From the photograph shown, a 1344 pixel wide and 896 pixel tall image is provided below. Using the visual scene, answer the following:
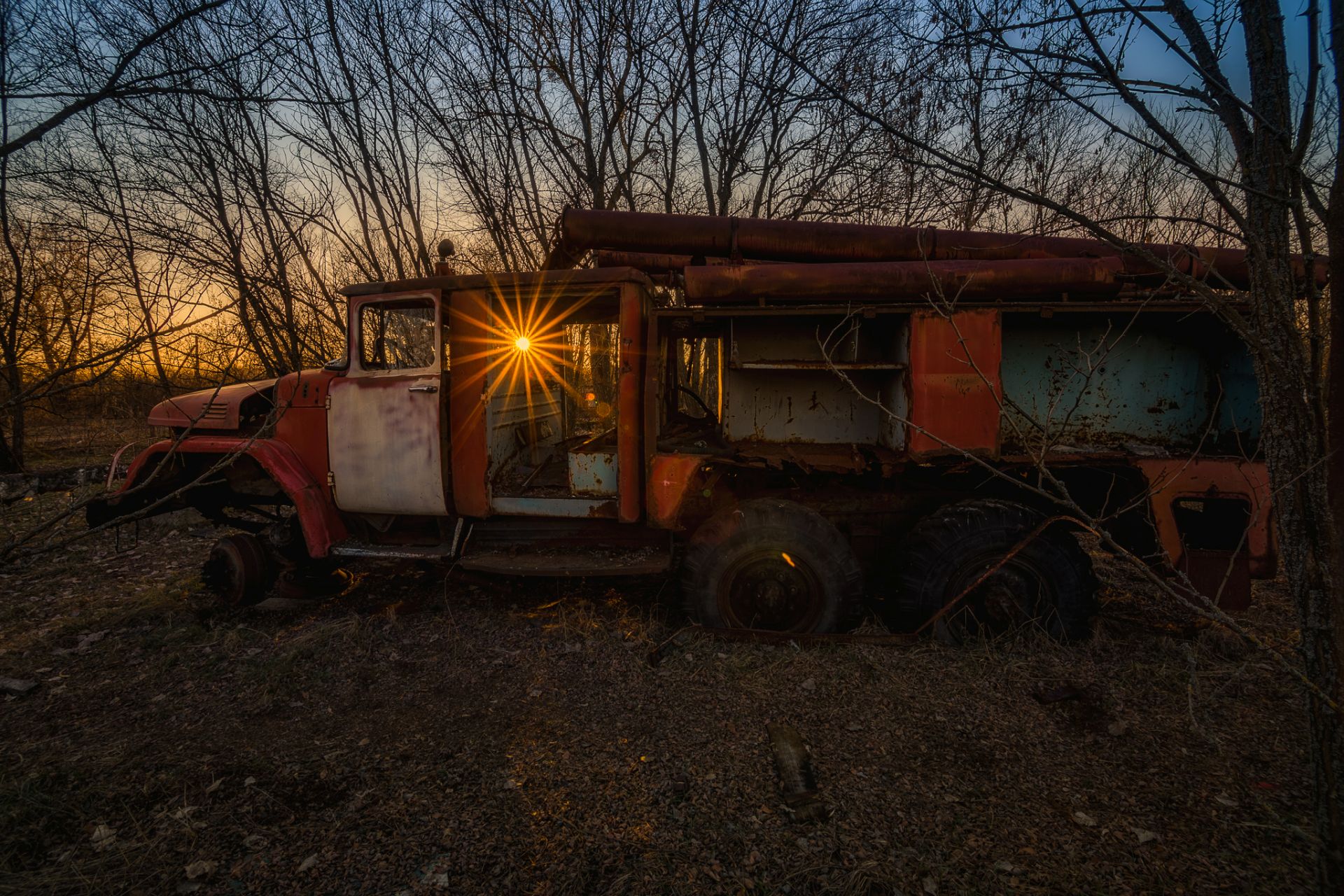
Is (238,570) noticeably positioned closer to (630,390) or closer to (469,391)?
(469,391)

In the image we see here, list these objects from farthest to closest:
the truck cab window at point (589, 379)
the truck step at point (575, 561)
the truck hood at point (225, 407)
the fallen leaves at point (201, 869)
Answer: the truck cab window at point (589, 379) < the truck hood at point (225, 407) < the truck step at point (575, 561) < the fallen leaves at point (201, 869)

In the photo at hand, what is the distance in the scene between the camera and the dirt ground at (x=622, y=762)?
1955 mm

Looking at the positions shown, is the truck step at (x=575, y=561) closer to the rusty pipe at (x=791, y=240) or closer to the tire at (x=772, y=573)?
the tire at (x=772, y=573)

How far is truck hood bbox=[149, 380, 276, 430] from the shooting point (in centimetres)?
431

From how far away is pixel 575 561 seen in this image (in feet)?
13.3

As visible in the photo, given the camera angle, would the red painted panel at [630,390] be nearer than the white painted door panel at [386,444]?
Yes

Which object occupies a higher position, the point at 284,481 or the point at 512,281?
the point at 512,281

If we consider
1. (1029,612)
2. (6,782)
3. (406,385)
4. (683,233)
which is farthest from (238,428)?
(1029,612)

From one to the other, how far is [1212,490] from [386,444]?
17.5ft

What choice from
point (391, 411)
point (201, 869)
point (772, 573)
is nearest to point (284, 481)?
point (391, 411)

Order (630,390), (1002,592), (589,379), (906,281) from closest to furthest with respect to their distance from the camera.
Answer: (906,281)
(1002,592)
(630,390)
(589,379)

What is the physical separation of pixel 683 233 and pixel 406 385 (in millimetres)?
2265

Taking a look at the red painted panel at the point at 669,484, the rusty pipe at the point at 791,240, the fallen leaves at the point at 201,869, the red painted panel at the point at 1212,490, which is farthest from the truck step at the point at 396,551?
the red painted panel at the point at 1212,490

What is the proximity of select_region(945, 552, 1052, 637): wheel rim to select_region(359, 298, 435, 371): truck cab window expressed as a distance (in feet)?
13.1
